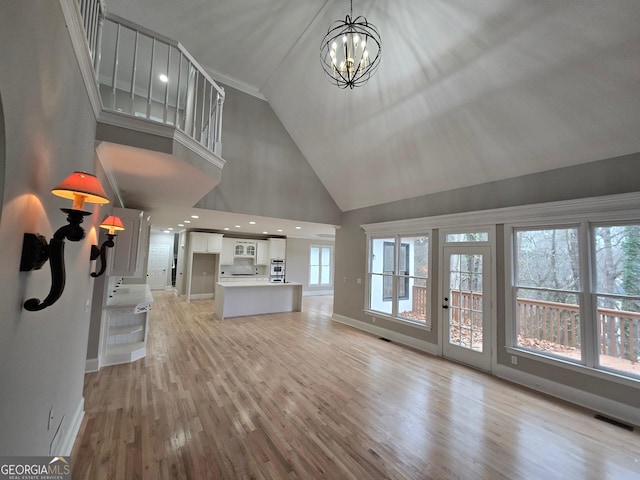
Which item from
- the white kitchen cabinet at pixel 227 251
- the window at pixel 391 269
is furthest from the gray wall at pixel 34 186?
the white kitchen cabinet at pixel 227 251

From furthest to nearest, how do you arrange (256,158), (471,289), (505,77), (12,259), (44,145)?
(256,158)
(471,289)
(505,77)
(44,145)
(12,259)

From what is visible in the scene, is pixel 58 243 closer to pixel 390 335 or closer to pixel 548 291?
pixel 548 291

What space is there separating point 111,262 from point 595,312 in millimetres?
6423

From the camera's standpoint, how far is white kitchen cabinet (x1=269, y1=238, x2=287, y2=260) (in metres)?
10.6

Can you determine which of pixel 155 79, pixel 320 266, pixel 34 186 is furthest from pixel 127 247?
pixel 320 266

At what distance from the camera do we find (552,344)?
3.56 meters

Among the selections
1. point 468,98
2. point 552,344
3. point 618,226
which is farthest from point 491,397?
point 468,98

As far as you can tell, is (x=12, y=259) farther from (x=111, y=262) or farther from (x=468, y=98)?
(x=468, y=98)

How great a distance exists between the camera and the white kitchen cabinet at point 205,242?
29.6ft

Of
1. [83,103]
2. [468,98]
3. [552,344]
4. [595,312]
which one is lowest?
[552,344]

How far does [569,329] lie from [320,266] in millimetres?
9182

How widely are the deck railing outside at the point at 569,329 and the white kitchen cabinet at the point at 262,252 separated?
7.85 meters

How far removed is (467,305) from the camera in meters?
4.45

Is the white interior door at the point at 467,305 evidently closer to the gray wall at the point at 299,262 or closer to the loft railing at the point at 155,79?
the loft railing at the point at 155,79
